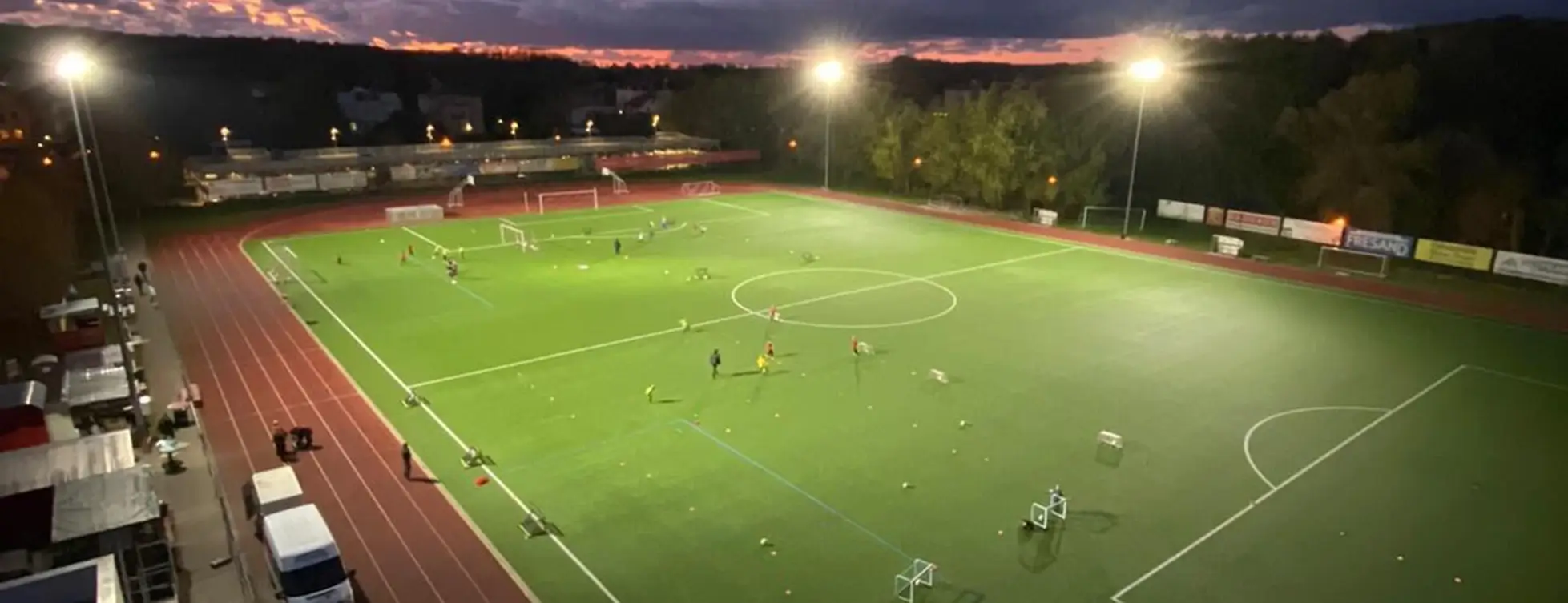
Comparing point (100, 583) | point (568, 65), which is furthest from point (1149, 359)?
point (568, 65)

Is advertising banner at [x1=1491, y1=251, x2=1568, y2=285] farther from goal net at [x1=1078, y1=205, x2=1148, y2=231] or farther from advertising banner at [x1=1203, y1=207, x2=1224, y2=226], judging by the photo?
goal net at [x1=1078, y1=205, x2=1148, y2=231]

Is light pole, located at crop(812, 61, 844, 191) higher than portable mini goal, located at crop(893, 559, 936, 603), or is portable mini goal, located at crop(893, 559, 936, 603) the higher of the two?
light pole, located at crop(812, 61, 844, 191)

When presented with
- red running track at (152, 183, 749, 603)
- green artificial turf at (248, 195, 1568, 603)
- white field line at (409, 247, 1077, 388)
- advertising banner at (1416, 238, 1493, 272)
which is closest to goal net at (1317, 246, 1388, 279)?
advertising banner at (1416, 238, 1493, 272)

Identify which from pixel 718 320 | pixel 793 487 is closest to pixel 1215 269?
pixel 718 320

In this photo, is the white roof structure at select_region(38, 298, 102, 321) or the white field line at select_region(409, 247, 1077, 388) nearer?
the white field line at select_region(409, 247, 1077, 388)

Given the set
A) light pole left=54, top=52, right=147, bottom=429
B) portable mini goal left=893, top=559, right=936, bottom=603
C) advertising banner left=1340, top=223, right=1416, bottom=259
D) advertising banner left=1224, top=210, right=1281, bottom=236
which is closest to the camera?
portable mini goal left=893, top=559, right=936, bottom=603

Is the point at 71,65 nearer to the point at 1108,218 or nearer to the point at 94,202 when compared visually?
the point at 94,202

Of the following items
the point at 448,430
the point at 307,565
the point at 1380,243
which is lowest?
the point at 448,430

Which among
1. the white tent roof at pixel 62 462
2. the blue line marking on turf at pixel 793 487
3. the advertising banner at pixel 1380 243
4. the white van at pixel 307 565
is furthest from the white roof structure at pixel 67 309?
the advertising banner at pixel 1380 243
